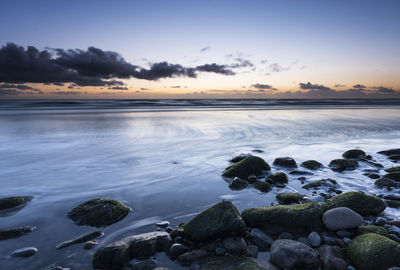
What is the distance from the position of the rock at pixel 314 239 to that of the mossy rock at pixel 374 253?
31 cm

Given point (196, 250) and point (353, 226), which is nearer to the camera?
point (196, 250)

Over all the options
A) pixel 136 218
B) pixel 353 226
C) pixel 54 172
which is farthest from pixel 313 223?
pixel 54 172

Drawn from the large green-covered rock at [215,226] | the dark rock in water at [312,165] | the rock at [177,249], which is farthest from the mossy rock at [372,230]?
the dark rock in water at [312,165]

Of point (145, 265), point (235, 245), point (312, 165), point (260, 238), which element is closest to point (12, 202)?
point (145, 265)

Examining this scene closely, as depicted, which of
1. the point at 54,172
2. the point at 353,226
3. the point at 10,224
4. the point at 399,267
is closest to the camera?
the point at 399,267

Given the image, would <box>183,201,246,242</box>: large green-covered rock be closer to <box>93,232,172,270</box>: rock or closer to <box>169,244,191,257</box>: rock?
<box>169,244,191,257</box>: rock

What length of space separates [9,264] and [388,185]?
616cm

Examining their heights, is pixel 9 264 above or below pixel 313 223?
below

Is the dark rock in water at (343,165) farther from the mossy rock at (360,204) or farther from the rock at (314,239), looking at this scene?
the rock at (314,239)

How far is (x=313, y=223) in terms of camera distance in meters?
3.13

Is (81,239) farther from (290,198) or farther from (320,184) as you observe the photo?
(320,184)

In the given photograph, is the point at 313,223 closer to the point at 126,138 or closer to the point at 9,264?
the point at 9,264

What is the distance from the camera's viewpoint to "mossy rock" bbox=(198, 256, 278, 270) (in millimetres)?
2499

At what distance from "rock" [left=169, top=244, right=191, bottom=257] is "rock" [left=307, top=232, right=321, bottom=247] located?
148 centimetres
